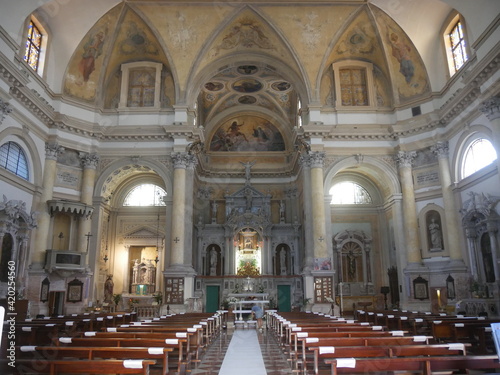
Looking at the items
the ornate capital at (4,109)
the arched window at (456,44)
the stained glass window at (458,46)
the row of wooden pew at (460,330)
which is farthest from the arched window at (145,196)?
the row of wooden pew at (460,330)

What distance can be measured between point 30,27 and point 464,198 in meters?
21.2

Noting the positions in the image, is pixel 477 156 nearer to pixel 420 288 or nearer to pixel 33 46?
pixel 420 288

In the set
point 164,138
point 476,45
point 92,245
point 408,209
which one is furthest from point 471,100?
point 92,245

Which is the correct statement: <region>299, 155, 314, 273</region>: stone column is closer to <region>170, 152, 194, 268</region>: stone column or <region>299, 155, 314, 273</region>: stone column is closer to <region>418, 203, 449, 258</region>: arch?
<region>418, 203, 449, 258</region>: arch

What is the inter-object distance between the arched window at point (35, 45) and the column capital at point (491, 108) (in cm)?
1929

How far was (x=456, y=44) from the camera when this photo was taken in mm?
20188

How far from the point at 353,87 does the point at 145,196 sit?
1471cm

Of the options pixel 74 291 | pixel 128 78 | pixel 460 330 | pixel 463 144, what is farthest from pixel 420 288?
pixel 128 78

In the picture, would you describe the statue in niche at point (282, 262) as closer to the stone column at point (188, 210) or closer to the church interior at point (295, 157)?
the church interior at point (295, 157)

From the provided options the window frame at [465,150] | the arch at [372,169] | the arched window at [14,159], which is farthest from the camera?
the arch at [372,169]

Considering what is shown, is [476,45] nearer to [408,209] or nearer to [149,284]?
[408,209]

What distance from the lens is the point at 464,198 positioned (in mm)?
19422

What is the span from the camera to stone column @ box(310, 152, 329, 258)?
2145 cm

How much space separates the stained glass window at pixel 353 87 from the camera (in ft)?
79.5
